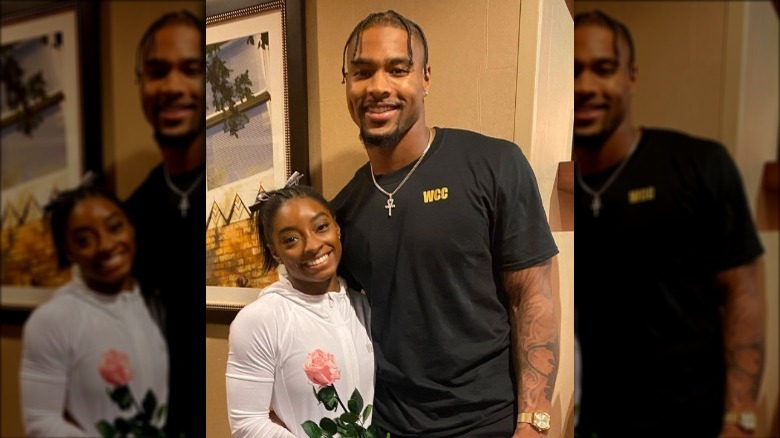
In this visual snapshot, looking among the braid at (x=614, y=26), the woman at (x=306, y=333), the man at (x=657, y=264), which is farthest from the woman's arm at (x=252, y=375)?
the braid at (x=614, y=26)

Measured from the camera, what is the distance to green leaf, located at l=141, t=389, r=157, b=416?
45.6 inches

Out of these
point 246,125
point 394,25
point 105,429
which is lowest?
point 105,429

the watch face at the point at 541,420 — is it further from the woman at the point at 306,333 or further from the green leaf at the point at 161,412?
the green leaf at the point at 161,412

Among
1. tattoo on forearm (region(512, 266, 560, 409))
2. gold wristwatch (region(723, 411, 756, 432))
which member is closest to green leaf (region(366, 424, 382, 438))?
tattoo on forearm (region(512, 266, 560, 409))

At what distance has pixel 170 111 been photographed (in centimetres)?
115

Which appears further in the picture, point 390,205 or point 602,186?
point 602,186

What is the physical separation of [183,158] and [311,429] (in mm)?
549

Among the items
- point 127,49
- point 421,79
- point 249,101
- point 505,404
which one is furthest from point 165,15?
point 505,404

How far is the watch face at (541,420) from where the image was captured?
90cm

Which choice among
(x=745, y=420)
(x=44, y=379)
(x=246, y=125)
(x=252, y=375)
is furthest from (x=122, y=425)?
(x=745, y=420)

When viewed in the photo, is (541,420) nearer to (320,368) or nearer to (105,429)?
(320,368)

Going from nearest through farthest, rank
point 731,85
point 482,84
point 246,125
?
point 482,84, point 246,125, point 731,85

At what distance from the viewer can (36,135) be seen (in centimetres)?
118

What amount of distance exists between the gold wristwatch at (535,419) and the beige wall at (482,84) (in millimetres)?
38
